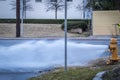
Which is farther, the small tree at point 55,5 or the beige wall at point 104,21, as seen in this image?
the small tree at point 55,5

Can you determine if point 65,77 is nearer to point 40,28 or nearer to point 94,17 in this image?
point 94,17

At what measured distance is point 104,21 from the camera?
1537 inches

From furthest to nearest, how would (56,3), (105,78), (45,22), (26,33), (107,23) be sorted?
(56,3) → (45,22) → (26,33) → (107,23) → (105,78)

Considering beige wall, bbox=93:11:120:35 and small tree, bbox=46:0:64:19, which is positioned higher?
small tree, bbox=46:0:64:19

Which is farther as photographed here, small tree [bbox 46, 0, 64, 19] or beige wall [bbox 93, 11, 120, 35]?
small tree [bbox 46, 0, 64, 19]

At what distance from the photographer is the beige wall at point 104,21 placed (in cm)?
3870

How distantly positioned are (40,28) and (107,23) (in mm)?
9164

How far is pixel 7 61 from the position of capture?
15.5 meters

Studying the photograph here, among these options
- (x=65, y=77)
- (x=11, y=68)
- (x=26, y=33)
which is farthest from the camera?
(x=26, y=33)

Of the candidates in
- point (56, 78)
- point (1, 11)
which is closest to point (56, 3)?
point (1, 11)

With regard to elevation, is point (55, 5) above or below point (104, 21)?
above

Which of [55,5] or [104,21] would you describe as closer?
[104,21]

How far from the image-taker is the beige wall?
3870 cm

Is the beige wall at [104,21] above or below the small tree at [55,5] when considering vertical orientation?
below
